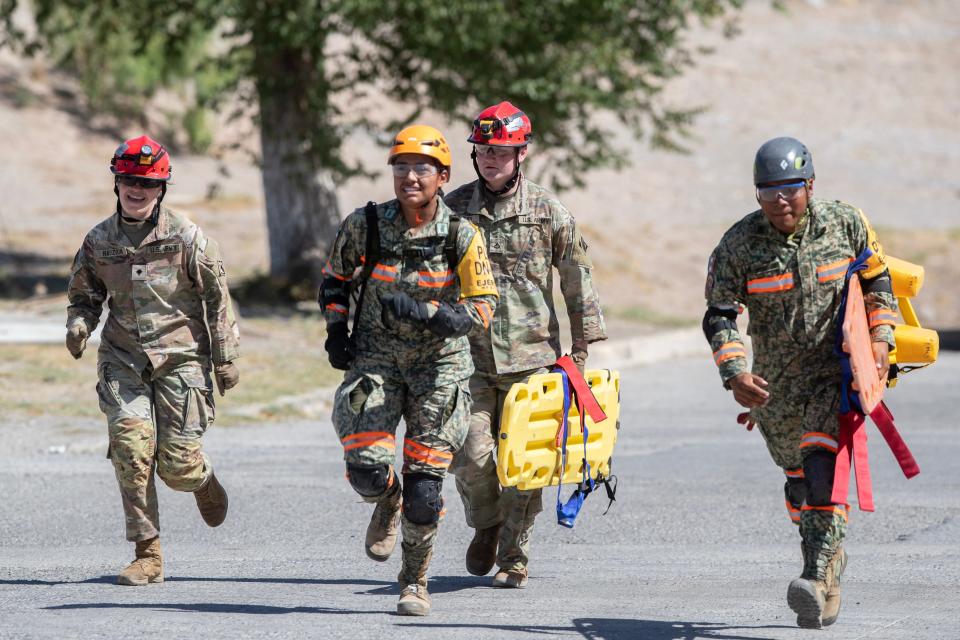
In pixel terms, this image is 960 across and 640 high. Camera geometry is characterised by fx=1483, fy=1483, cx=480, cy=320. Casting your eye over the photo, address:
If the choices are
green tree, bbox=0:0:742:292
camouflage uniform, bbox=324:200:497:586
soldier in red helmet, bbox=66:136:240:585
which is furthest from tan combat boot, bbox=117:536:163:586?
green tree, bbox=0:0:742:292

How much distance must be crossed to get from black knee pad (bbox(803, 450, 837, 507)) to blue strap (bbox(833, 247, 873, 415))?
0.65ft

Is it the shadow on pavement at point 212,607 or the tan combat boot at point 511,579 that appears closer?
the shadow on pavement at point 212,607

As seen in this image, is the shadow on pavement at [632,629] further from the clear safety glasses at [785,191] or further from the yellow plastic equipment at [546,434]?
the clear safety glasses at [785,191]

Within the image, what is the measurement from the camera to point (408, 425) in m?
6.03

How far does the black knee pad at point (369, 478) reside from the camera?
19.4 feet

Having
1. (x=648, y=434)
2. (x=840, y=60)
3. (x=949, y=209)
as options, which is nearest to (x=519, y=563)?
(x=648, y=434)

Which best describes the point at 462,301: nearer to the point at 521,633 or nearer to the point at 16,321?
the point at 521,633

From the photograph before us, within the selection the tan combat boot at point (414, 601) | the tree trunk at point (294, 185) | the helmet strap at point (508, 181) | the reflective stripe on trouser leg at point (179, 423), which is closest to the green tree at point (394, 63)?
the tree trunk at point (294, 185)

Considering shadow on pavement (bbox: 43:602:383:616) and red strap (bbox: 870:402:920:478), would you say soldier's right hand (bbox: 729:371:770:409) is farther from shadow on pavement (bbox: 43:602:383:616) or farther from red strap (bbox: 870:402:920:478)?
shadow on pavement (bbox: 43:602:383:616)

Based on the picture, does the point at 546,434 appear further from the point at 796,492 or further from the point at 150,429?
the point at 150,429

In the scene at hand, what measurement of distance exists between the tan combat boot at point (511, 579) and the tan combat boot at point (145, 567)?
1.51 meters

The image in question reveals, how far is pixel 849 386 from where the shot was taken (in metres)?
5.70

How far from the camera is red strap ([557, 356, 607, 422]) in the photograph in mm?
6309

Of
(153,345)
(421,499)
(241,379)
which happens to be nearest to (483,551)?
(421,499)
